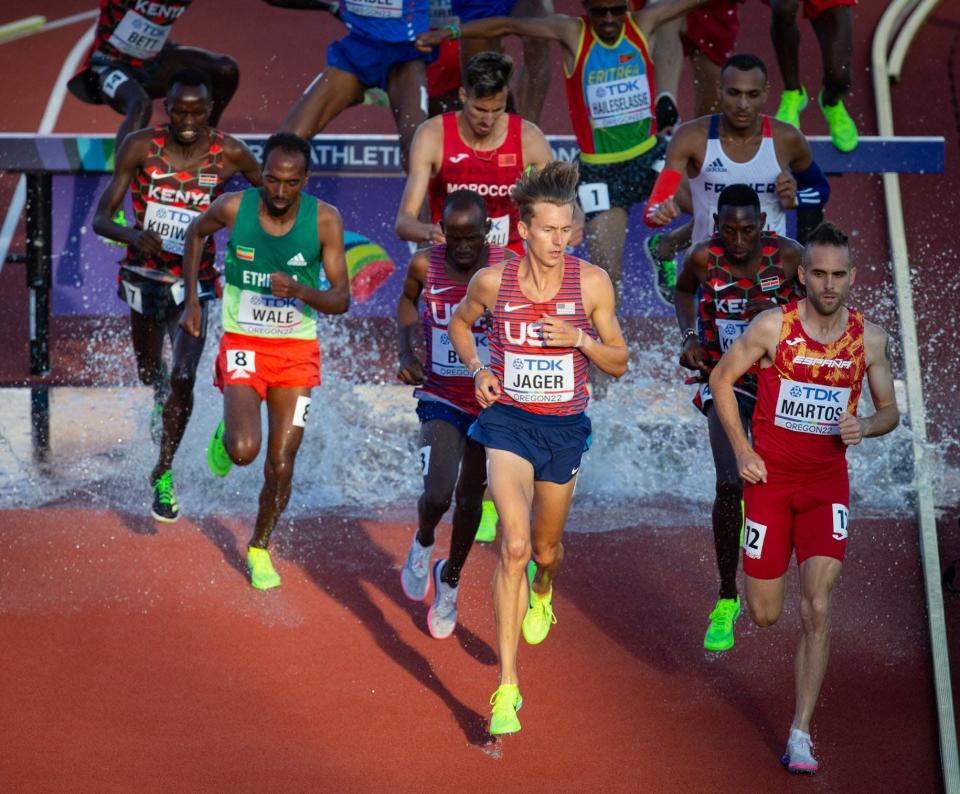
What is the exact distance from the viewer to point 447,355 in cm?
692

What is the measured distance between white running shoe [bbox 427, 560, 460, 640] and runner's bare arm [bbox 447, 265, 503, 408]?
1013mm

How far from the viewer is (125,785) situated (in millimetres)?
5461

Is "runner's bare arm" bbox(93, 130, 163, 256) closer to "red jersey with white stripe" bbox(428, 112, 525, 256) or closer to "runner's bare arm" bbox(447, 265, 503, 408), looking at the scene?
"red jersey with white stripe" bbox(428, 112, 525, 256)

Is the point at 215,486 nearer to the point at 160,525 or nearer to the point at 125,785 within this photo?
the point at 160,525

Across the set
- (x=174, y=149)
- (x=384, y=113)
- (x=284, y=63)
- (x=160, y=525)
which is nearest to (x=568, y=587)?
(x=160, y=525)

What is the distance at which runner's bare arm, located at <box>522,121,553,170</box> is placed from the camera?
778cm

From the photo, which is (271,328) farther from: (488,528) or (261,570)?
(488,528)

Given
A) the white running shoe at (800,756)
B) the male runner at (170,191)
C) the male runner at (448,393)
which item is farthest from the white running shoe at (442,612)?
the male runner at (170,191)

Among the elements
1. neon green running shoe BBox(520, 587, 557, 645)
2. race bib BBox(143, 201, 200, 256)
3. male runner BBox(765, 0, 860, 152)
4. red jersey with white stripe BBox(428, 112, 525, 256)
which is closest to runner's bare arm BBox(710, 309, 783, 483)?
neon green running shoe BBox(520, 587, 557, 645)

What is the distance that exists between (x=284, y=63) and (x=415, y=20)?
277 inches

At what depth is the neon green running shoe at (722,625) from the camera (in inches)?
260

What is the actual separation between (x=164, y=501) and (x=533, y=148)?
258cm

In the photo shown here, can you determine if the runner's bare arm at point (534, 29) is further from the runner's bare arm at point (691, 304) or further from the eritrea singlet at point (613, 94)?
the runner's bare arm at point (691, 304)

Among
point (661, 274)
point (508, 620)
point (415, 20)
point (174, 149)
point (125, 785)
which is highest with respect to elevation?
point (415, 20)
